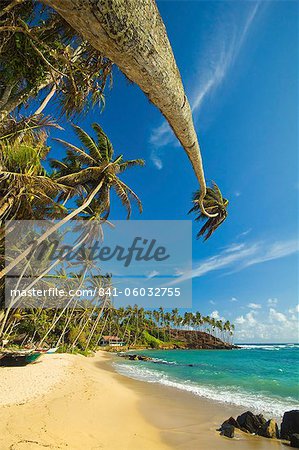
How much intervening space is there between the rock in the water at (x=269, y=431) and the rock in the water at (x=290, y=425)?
5.8 inches

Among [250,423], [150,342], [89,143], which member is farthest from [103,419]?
[150,342]

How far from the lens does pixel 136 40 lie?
1.11m

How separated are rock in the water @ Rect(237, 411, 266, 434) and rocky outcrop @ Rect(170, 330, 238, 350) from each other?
89.7 metres

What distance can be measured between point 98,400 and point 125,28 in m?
11.3

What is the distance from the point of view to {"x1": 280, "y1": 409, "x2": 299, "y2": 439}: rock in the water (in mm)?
7059

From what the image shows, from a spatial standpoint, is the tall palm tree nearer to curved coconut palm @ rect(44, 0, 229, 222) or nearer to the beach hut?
curved coconut palm @ rect(44, 0, 229, 222)

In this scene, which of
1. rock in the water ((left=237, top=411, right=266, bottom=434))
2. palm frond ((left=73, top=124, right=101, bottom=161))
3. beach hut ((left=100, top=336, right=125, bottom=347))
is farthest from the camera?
beach hut ((left=100, top=336, right=125, bottom=347))

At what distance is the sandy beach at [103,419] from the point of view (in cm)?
555

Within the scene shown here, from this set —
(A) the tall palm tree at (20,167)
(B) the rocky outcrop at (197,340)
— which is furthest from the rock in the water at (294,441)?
(B) the rocky outcrop at (197,340)

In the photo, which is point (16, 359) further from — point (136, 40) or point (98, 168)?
point (136, 40)

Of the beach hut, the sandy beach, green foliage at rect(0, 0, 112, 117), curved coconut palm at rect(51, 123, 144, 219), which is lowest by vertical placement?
the beach hut

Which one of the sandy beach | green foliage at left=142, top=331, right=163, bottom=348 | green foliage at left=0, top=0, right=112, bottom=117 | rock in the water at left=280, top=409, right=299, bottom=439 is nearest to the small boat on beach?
the sandy beach

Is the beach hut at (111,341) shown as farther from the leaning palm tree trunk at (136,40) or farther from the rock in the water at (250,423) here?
the leaning palm tree trunk at (136,40)

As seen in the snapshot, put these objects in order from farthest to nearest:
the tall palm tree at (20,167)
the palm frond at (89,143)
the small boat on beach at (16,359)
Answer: the palm frond at (89,143), the small boat on beach at (16,359), the tall palm tree at (20,167)
